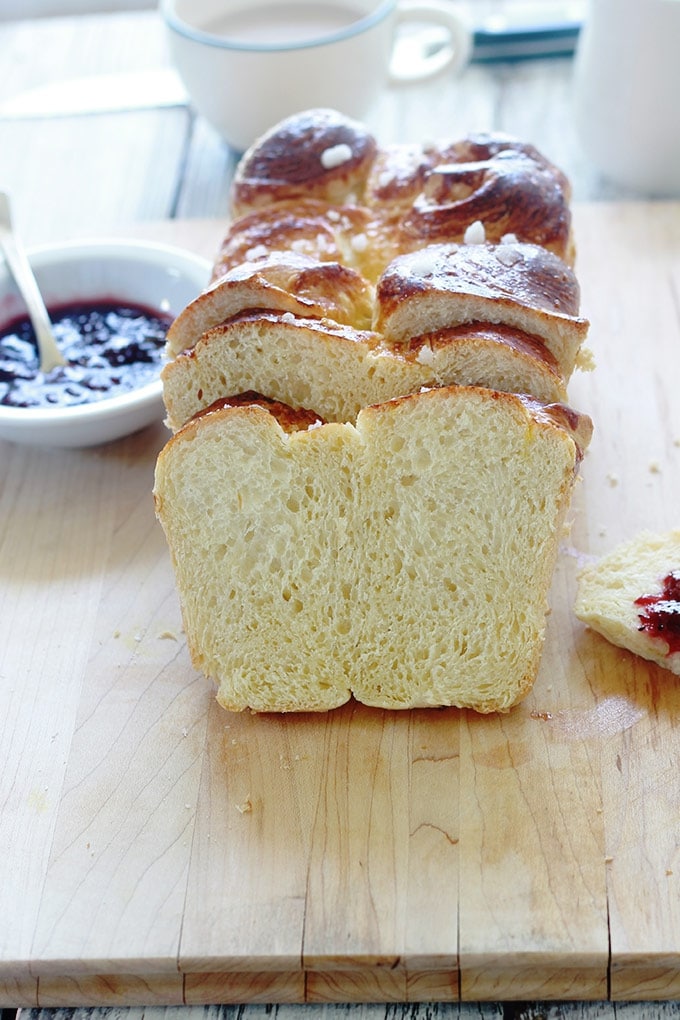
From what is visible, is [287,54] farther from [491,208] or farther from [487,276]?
[487,276]

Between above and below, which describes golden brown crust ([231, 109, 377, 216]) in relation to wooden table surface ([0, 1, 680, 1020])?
above

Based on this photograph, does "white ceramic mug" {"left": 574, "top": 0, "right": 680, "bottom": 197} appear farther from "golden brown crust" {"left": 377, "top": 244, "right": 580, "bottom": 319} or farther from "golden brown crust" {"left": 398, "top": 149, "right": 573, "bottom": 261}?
"golden brown crust" {"left": 377, "top": 244, "right": 580, "bottom": 319}

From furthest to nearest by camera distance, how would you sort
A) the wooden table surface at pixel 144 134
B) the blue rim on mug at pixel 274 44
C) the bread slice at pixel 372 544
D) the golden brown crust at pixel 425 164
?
1. the wooden table surface at pixel 144 134
2. the blue rim on mug at pixel 274 44
3. the golden brown crust at pixel 425 164
4. the bread slice at pixel 372 544

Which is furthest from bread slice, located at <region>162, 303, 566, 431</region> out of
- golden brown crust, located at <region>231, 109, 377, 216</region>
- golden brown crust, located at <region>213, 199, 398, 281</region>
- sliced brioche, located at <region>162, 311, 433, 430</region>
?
golden brown crust, located at <region>231, 109, 377, 216</region>

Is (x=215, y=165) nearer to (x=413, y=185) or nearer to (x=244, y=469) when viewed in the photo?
(x=413, y=185)

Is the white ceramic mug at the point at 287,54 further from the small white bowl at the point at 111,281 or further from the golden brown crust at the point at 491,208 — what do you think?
the golden brown crust at the point at 491,208

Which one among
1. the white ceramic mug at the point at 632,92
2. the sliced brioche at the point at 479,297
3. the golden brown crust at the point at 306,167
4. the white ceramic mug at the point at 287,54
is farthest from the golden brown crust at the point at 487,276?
the white ceramic mug at the point at 287,54
